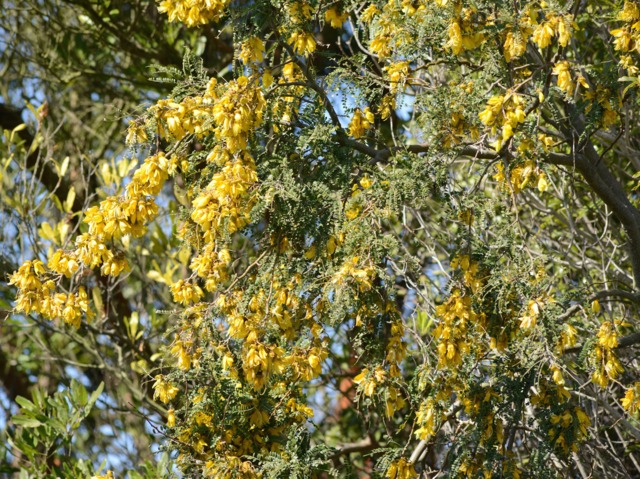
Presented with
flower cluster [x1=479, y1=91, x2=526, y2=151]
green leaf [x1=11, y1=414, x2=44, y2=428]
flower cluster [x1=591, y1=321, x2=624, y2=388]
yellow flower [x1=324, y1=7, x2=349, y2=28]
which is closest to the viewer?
flower cluster [x1=479, y1=91, x2=526, y2=151]

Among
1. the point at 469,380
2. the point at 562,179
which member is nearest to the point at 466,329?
the point at 469,380

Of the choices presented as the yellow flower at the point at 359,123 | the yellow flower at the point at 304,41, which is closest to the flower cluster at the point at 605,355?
the yellow flower at the point at 359,123

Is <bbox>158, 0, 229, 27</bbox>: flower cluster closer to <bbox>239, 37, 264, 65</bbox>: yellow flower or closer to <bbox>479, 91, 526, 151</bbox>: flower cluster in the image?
<bbox>239, 37, 264, 65</bbox>: yellow flower

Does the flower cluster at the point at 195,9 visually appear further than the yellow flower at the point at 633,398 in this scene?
No

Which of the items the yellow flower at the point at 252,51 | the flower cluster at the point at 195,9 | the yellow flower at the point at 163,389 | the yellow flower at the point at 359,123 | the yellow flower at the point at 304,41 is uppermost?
the flower cluster at the point at 195,9

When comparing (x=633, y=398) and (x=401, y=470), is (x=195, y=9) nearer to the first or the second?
(x=401, y=470)

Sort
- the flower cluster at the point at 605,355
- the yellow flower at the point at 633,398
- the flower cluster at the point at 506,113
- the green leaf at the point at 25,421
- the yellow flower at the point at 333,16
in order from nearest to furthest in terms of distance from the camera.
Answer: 1. the flower cluster at the point at 506,113
2. the flower cluster at the point at 605,355
3. the yellow flower at the point at 633,398
4. the yellow flower at the point at 333,16
5. the green leaf at the point at 25,421

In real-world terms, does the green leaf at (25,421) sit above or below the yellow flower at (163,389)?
above

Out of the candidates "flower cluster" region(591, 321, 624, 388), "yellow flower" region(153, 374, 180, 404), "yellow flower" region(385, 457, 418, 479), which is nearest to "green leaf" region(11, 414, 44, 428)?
"yellow flower" region(153, 374, 180, 404)

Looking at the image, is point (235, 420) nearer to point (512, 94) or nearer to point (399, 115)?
point (512, 94)

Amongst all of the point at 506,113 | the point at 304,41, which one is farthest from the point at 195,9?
the point at 506,113

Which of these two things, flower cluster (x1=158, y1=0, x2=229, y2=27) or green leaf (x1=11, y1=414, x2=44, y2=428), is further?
green leaf (x1=11, y1=414, x2=44, y2=428)

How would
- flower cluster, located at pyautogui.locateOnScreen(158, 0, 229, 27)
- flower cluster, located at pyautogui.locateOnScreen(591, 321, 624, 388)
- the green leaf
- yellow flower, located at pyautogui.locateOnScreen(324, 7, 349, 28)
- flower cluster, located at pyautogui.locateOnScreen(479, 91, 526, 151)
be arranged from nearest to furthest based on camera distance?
flower cluster, located at pyautogui.locateOnScreen(479, 91, 526, 151)
flower cluster, located at pyautogui.locateOnScreen(158, 0, 229, 27)
flower cluster, located at pyautogui.locateOnScreen(591, 321, 624, 388)
yellow flower, located at pyautogui.locateOnScreen(324, 7, 349, 28)
the green leaf

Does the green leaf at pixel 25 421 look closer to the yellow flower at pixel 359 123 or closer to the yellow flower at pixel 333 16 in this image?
the yellow flower at pixel 359 123
